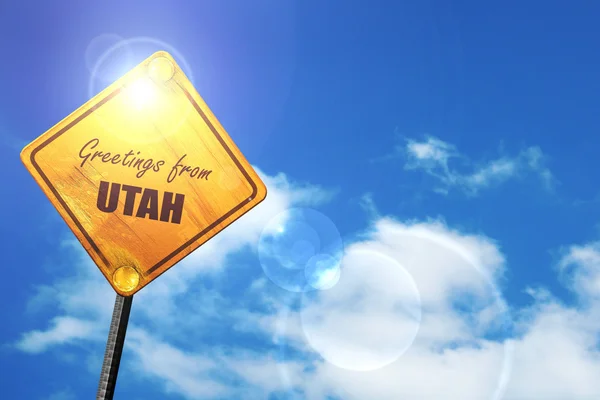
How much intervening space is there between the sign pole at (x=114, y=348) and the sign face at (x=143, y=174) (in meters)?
0.06

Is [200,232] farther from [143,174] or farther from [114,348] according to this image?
[114,348]

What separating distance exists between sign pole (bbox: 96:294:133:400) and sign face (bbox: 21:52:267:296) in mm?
64

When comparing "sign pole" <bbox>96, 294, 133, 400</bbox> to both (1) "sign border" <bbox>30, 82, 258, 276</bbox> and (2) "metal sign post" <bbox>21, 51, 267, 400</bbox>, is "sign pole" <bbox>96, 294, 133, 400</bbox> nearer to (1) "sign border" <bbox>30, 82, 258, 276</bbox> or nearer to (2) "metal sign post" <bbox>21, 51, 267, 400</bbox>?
(2) "metal sign post" <bbox>21, 51, 267, 400</bbox>

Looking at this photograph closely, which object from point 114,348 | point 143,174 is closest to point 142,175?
point 143,174

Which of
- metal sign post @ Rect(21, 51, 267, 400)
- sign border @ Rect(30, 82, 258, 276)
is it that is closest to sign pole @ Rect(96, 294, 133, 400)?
metal sign post @ Rect(21, 51, 267, 400)

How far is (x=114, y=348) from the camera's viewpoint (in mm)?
2361

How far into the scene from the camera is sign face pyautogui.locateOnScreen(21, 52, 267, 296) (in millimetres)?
2506

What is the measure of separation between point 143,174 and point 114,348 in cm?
77

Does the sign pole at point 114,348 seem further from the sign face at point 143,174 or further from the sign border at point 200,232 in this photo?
the sign border at point 200,232

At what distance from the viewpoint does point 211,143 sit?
8.73 feet

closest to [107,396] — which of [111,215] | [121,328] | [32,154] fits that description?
[121,328]

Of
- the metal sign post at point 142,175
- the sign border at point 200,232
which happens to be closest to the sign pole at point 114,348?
the metal sign post at point 142,175

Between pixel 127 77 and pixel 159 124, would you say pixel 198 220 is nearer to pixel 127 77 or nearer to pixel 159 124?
pixel 159 124

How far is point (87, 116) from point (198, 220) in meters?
0.71
